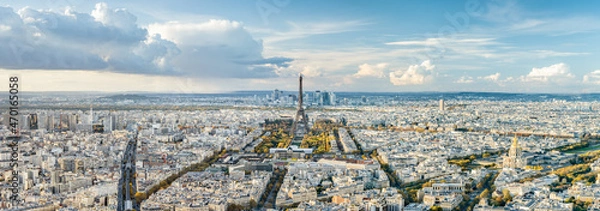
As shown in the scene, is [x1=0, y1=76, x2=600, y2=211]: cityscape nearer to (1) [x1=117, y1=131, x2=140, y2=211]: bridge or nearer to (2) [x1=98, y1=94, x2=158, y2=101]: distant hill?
(1) [x1=117, y1=131, x2=140, y2=211]: bridge

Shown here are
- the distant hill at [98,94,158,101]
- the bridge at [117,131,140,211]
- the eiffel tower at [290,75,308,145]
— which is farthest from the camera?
the distant hill at [98,94,158,101]

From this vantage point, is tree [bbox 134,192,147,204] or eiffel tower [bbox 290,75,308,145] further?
eiffel tower [bbox 290,75,308,145]

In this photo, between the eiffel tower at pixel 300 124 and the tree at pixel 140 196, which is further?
the eiffel tower at pixel 300 124

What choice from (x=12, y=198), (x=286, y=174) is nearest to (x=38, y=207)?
(x=12, y=198)

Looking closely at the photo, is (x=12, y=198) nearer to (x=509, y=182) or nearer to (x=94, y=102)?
(x=509, y=182)

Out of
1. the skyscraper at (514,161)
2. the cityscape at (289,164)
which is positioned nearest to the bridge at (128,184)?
the cityscape at (289,164)

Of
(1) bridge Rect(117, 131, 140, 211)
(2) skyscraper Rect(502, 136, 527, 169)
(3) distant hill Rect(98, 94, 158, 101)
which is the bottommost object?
(1) bridge Rect(117, 131, 140, 211)

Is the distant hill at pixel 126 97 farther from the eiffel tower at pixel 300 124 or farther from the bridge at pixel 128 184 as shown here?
the bridge at pixel 128 184

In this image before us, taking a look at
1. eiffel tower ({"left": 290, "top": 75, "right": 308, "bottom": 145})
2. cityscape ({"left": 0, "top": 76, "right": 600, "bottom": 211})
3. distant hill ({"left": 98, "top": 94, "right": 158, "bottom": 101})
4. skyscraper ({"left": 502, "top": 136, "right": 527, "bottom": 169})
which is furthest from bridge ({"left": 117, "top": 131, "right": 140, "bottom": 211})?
distant hill ({"left": 98, "top": 94, "right": 158, "bottom": 101})
